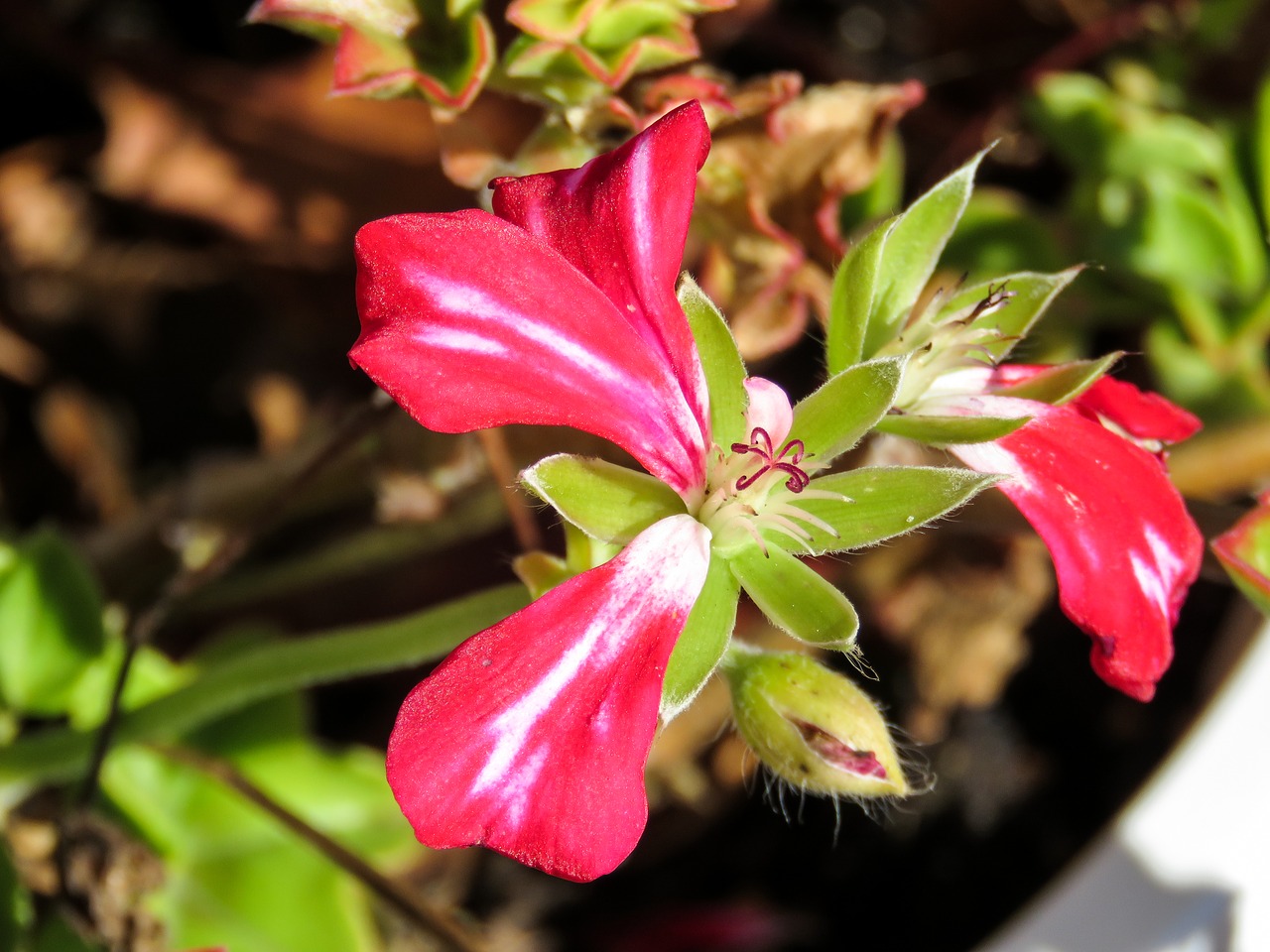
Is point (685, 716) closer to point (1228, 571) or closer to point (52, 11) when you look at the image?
point (1228, 571)

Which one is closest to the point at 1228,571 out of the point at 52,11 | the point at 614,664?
the point at 614,664

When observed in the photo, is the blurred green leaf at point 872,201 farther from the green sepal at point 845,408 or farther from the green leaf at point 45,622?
the green leaf at point 45,622

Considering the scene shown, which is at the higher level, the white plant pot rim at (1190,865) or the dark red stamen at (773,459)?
the dark red stamen at (773,459)

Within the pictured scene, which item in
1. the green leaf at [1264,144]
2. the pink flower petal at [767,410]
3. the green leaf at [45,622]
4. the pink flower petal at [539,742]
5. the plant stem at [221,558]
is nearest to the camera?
the pink flower petal at [539,742]

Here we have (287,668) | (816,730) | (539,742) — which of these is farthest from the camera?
(287,668)

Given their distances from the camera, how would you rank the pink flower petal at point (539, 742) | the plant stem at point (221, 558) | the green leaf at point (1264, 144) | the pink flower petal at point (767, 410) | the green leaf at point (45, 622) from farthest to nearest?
the green leaf at point (1264, 144)
the green leaf at point (45, 622)
the plant stem at point (221, 558)
the pink flower petal at point (767, 410)
the pink flower petal at point (539, 742)

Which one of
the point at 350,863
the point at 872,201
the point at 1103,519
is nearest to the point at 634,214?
the point at 1103,519

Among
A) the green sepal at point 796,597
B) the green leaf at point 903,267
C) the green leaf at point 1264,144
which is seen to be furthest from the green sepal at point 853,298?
the green leaf at point 1264,144

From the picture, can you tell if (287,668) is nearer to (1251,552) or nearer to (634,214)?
(634,214)
